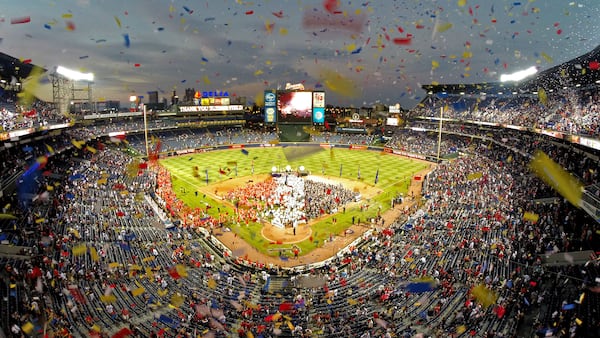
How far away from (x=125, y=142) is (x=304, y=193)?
138 ft

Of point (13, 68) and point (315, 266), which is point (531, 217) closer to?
point (315, 266)

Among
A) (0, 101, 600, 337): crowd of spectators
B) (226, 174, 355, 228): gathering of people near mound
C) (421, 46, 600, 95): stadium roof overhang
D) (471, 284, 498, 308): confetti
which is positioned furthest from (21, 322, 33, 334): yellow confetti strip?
(421, 46, 600, 95): stadium roof overhang

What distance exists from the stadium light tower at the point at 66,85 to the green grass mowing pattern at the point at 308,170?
15.5 m

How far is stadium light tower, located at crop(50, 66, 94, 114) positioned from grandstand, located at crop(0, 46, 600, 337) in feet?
44.5

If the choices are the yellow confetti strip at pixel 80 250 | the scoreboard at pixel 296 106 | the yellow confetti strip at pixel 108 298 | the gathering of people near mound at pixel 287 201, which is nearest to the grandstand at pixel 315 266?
the yellow confetti strip at pixel 108 298

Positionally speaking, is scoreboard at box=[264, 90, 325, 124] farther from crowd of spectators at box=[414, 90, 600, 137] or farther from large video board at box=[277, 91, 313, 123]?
crowd of spectators at box=[414, 90, 600, 137]

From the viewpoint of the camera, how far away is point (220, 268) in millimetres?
20188

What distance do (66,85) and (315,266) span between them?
49859 mm

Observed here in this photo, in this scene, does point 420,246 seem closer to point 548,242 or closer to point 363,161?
point 548,242

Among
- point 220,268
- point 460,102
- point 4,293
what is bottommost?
point 220,268

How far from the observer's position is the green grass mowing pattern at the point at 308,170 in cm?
2648

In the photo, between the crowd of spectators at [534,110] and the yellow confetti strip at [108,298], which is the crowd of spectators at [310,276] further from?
the crowd of spectators at [534,110]

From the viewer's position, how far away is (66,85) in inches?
2039

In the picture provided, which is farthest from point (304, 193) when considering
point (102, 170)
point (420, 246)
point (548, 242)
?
point (102, 170)
